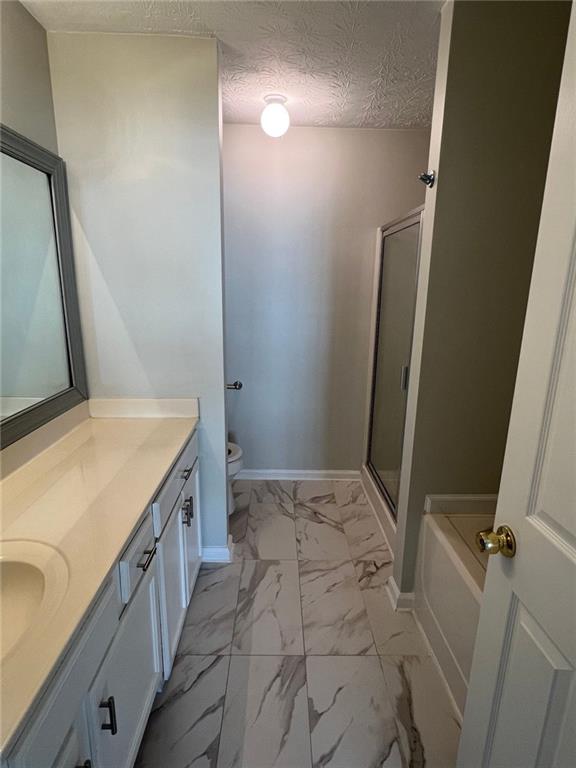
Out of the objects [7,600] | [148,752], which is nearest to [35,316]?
[7,600]

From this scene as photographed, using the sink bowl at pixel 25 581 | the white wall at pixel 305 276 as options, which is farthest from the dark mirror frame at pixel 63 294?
the white wall at pixel 305 276

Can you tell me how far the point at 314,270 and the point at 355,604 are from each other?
204 cm

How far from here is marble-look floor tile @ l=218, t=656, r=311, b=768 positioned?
1340 mm

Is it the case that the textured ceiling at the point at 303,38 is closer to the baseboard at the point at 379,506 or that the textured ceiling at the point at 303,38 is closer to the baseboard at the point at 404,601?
the baseboard at the point at 379,506

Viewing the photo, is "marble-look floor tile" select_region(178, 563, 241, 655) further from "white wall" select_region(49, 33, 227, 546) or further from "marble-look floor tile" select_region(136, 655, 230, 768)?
"white wall" select_region(49, 33, 227, 546)

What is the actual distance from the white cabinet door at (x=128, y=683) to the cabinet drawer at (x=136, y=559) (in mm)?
45

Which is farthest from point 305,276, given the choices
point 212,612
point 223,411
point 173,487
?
point 212,612

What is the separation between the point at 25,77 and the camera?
152cm

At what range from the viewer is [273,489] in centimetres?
305

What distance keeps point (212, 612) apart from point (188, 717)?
48 centimetres

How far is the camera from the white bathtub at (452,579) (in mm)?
1482

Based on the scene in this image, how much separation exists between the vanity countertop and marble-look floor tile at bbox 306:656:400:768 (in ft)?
3.23

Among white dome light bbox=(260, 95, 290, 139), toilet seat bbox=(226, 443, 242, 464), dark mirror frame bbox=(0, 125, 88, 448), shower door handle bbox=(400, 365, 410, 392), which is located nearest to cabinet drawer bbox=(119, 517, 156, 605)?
dark mirror frame bbox=(0, 125, 88, 448)

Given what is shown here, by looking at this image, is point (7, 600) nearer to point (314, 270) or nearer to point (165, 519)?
point (165, 519)
